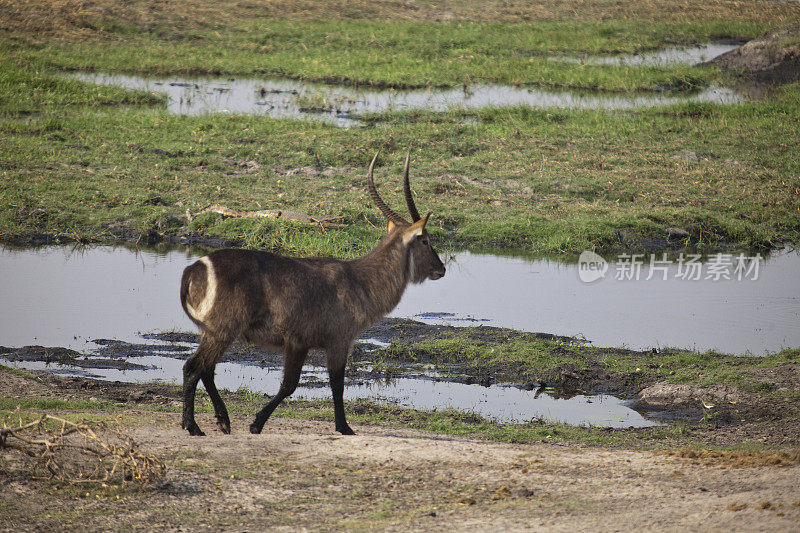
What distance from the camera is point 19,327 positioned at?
8922 millimetres

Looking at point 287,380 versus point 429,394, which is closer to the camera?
point 287,380

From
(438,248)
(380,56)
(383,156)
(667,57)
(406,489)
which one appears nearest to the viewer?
(406,489)

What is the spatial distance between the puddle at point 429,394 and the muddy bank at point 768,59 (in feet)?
53.5

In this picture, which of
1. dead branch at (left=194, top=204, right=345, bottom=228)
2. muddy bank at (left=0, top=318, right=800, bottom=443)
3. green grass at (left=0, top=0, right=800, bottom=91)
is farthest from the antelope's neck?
green grass at (left=0, top=0, right=800, bottom=91)

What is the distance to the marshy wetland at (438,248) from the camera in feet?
16.2

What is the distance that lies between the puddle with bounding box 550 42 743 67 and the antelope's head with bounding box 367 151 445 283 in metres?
16.6

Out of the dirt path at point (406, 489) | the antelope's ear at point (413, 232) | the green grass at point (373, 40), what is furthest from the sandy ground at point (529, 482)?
the green grass at point (373, 40)

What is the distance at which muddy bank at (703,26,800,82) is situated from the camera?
21781 mm

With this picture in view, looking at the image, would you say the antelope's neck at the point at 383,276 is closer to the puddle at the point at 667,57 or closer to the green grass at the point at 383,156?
the green grass at the point at 383,156

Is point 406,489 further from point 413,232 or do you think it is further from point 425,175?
point 425,175

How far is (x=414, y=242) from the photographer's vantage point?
6742 millimetres

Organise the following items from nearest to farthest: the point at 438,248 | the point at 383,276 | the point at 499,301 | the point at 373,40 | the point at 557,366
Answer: the point at 383,276, the point at 557,366, the point at 499,301, the point at 438,248, the point at 373,40

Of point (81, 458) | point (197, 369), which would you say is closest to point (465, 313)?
point (197, 369)

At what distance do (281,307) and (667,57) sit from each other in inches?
807
